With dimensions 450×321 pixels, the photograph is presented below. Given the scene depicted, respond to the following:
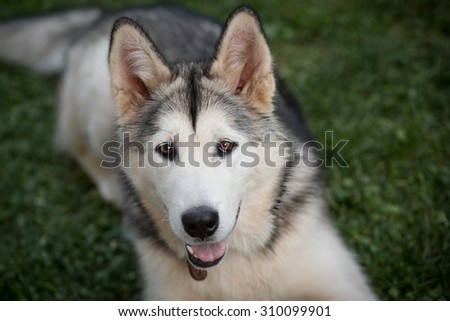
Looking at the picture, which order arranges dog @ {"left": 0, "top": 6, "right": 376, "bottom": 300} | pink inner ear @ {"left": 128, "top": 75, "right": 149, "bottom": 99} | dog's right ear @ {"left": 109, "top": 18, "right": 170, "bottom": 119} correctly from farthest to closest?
pink inner ear @ {"left": 128, "top": 75, "right": 149, "bottom": 99} < dog's right ear @ {"left": 109, "top": 18, "right": 170, "bottom": 119} < dog @ {"left": 0, "top": 6, "right": 376, "bottom": 300}

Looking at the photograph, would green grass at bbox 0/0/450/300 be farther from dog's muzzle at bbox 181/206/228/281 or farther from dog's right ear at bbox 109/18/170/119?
dog's right ear at bbox 109/18/170/119

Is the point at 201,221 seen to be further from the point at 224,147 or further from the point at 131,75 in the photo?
the point at 131,75

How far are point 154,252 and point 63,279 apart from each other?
3.66 ft

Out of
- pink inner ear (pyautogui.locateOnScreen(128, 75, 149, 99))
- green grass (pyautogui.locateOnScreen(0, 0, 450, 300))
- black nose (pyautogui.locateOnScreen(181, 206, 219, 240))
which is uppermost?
pink inner ear (pyautogui.locateOnScreen(128, 75, 149, 99))

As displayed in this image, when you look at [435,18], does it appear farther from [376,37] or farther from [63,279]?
[63,279]

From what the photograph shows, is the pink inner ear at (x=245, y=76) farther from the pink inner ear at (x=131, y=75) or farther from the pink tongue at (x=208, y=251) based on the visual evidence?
the pink tongue at (x=208, y=251)

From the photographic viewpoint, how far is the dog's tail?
634cm

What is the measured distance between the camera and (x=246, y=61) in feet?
11.3

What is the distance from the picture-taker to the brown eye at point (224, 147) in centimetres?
323

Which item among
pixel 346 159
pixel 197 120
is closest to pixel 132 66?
pixel 197 120

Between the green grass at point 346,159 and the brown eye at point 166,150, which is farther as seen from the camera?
the green grass at point 346,159

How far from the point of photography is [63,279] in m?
4.56

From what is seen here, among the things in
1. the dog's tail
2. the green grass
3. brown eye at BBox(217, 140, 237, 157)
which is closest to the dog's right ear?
brown eye at BBox(217, 140, 237, 157)

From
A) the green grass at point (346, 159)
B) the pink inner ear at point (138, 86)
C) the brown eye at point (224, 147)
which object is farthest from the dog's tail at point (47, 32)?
the brown eye at point (224, 147)
